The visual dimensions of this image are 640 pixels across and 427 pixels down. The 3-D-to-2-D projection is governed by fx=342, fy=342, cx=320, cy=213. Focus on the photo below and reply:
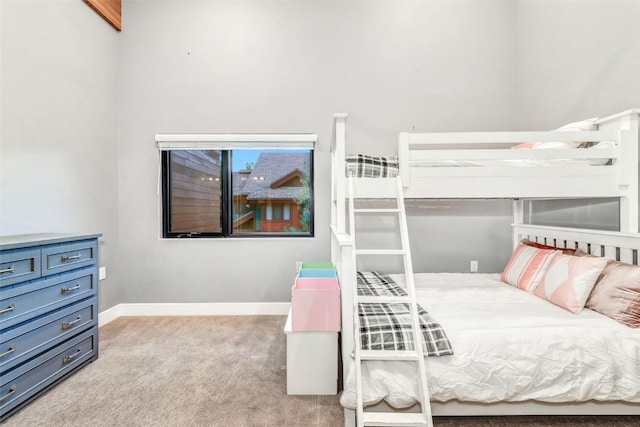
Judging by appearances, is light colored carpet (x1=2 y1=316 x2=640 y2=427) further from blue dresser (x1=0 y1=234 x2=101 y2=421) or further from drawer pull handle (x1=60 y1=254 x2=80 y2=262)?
drawer pull handle (x1=60 y1=254 x2=80 y2=262)

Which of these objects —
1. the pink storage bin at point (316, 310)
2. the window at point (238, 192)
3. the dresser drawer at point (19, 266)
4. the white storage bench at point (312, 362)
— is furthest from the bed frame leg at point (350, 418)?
the window at point (238, 192)

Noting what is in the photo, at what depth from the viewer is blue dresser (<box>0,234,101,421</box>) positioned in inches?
68.3

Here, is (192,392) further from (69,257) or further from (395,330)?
(395,330)

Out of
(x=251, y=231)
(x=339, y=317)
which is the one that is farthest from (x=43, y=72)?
(x=339, y=317)

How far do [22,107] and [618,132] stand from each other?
3825 millimetres

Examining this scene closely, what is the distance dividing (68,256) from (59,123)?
1.20 m

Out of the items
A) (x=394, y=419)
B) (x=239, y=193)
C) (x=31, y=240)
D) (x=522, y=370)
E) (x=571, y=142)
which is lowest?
(x=394, y=419)

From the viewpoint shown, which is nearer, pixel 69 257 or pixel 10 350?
pixel 10 350

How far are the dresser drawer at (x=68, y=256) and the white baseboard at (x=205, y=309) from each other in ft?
4.06

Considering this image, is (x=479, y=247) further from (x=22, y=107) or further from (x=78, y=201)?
(x=22, y=107)

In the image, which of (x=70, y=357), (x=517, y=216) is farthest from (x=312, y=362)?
(x=517, y=216)

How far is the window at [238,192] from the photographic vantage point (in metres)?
3.47

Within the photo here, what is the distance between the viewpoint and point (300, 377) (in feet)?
6.47

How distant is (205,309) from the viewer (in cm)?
342
